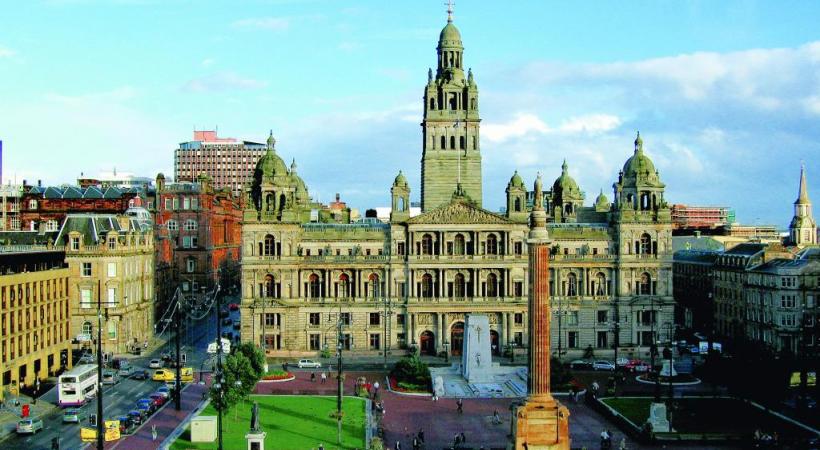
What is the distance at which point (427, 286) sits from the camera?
12600cm

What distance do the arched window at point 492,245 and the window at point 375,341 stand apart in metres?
18.4

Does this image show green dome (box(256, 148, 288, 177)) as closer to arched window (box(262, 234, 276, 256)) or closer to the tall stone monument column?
arched window (box(262, 234, 276, 256))

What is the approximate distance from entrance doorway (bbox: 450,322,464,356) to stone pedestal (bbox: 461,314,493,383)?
770 inches

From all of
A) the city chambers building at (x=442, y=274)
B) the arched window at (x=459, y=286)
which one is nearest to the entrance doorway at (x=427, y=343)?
the city chambers building at (x=442, y=274)

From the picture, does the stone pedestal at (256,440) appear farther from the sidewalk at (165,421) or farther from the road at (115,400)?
the road at (115,400)

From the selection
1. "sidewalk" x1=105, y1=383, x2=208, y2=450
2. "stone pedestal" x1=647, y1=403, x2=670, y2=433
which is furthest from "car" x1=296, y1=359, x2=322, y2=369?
"stone pedestal" x1=647, y1=403, x2=670, y2=433

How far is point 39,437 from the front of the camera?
76.9 m

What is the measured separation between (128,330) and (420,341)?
37.7 m

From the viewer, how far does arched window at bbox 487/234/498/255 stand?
126 metres

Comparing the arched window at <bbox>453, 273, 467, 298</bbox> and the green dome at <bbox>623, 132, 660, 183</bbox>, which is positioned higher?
the green dome at <bbox>623, 132, 660, 183</bbox>

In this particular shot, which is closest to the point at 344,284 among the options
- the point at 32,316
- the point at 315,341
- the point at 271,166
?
the point at 315,341

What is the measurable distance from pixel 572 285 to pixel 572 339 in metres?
7.36

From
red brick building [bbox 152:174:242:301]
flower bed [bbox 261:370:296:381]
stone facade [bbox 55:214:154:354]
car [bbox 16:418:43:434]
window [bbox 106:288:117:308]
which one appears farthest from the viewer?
red brick building [bbox 152:174:242:301]

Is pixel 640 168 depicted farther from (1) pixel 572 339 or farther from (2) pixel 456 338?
(2) pixel 456 338
